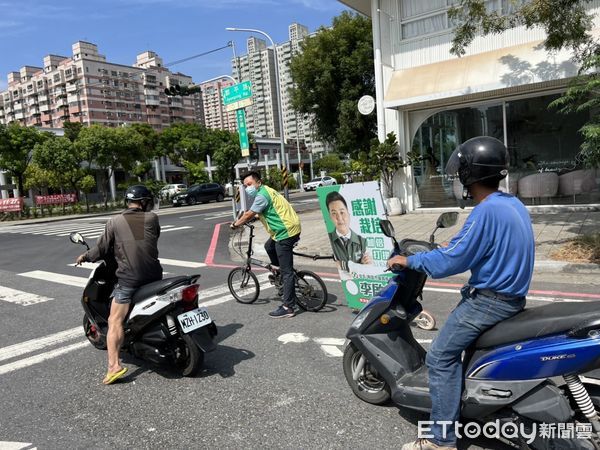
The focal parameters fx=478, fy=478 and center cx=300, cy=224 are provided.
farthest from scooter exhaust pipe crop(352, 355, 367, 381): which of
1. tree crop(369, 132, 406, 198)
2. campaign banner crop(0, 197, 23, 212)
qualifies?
campaign banner crop(0, 197, 23, 212)

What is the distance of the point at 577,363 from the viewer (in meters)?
2.28

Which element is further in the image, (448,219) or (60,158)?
(60,158)

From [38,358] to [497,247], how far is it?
4.53m

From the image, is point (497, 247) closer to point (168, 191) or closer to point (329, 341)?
point (329, 341)

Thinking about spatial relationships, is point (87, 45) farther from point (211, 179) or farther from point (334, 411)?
point (334, 411)

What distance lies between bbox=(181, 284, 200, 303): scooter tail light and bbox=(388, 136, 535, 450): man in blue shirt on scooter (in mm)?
2170

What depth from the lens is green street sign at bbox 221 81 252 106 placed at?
56.7ft

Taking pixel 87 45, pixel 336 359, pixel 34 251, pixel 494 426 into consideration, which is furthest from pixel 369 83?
pixel 87 45

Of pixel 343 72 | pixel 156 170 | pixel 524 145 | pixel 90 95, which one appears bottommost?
pixel 524 145

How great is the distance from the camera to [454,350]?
2.61 metres

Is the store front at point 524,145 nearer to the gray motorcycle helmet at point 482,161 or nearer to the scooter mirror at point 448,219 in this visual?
the scooter mirror at point 448,219

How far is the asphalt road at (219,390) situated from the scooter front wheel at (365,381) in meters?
0.09

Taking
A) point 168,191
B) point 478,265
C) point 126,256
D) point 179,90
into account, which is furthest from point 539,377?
point 168,191

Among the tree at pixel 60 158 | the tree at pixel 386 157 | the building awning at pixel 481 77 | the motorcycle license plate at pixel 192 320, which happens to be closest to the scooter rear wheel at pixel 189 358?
the motorcycle license plate at pixel 192 320
